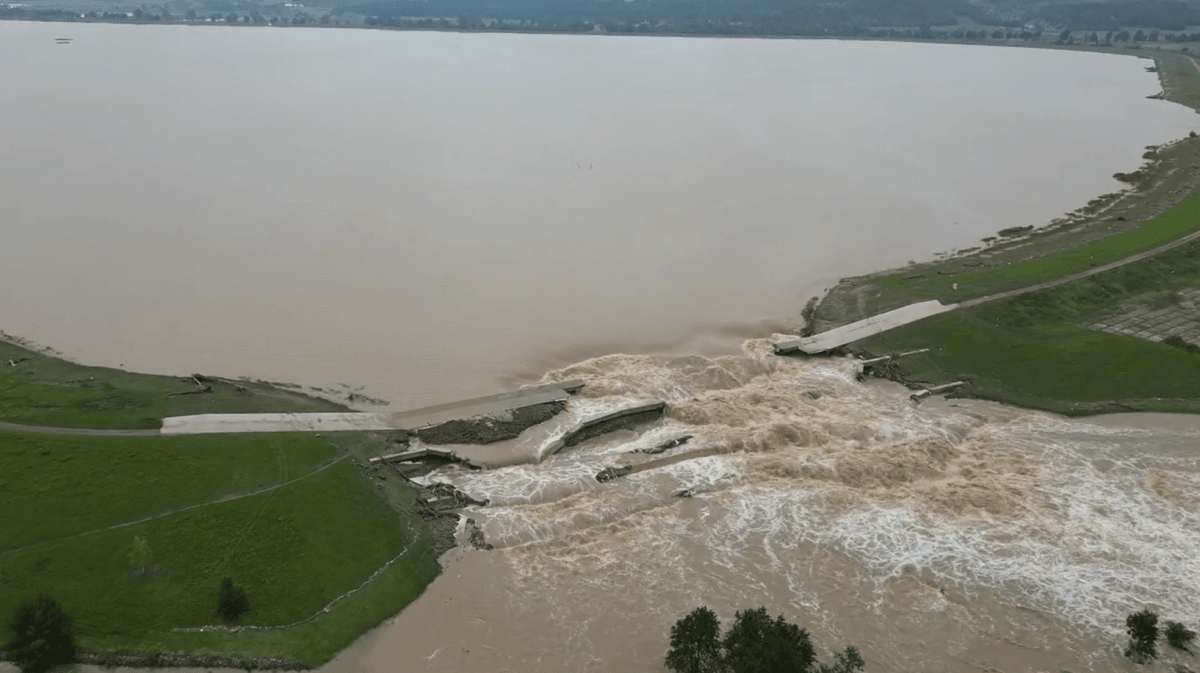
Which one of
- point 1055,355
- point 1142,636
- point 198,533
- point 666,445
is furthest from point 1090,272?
point 198,533

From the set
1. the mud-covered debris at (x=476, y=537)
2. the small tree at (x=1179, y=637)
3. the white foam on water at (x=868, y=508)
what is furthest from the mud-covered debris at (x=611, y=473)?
the small tree at (x=1179, y=637)

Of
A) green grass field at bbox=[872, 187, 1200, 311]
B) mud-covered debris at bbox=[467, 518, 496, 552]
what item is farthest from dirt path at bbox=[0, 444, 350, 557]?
green grass field at bbox=[872, 187, 1200, 311]

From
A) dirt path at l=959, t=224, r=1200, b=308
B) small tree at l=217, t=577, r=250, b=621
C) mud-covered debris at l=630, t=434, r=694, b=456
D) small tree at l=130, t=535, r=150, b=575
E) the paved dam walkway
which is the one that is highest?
dirt path at l=959, t=224, r=1200, b=308

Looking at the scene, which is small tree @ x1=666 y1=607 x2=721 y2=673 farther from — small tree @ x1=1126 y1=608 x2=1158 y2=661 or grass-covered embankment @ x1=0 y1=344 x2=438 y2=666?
small tree @ x1=1126 y1=608 x2=1158 y2=661

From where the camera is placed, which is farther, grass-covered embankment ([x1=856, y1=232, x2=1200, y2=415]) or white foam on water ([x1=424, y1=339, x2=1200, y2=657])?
grass-covered embankment ([x1=856, y1=232, x2=1200, y2=415])

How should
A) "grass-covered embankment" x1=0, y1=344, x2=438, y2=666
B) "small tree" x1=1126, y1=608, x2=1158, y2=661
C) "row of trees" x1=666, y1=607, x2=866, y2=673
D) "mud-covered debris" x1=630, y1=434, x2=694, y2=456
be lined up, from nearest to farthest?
"row of trees" x1=666, y1=607, x2=866, y2=673 → "small tree" x1=1126, y1=608, x2=1158, y2=661 → "grass-covered embankment" x1=0, y1=344, x2=438, y2=666 → "mud-covered debris" x1=630, y1=434, x2=694, y2=456

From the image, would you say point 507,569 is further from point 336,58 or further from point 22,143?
point 336,58

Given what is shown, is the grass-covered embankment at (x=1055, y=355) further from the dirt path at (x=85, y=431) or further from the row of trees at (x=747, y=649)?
the dirt path at (x=85, y=431)
